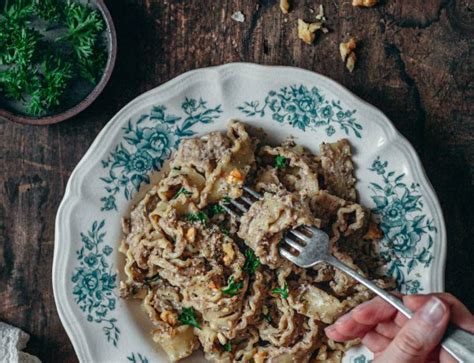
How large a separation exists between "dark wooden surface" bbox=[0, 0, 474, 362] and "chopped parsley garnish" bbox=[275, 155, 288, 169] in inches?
21.2

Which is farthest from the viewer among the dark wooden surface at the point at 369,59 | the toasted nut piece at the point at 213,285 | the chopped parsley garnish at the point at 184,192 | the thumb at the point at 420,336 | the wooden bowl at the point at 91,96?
the dark wooden surface at the point at 369,59

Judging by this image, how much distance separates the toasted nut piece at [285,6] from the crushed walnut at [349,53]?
319 millimetres

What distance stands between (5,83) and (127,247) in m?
1.01

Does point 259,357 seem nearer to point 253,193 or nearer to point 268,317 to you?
point 268,317

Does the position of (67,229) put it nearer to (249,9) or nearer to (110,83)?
(110,83)

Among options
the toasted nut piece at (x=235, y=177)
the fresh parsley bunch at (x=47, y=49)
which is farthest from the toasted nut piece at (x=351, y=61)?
the fresh parsley bunch at (x=47, y=49)

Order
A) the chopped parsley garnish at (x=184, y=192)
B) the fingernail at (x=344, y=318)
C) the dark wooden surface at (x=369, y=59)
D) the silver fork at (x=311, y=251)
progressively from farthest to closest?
1. the dark wooden surface at (x=369, y=59)
2. the chopped parsley garnish at (x=184, y=192)
3. the fingernail at (x=344, y=318)
4. the silver fork at (x=311, y=251)

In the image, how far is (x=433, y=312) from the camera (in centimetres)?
303

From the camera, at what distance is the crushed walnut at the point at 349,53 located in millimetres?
3889

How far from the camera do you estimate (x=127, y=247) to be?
375 centimetres

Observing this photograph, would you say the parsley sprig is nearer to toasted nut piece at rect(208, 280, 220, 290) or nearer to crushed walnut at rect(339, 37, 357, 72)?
toasted nut piece at rect(208, 280, 220, 290)

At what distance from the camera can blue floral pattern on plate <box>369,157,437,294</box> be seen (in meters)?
3.63

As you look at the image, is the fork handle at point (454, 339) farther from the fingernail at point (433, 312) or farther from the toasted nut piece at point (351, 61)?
the toasted nut piece at point (351, 61)

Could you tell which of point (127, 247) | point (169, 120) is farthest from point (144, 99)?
point (127, 247)
